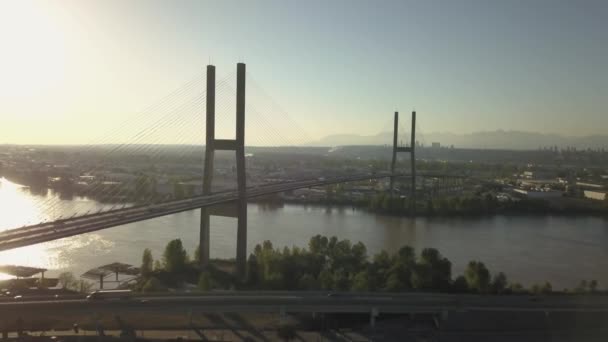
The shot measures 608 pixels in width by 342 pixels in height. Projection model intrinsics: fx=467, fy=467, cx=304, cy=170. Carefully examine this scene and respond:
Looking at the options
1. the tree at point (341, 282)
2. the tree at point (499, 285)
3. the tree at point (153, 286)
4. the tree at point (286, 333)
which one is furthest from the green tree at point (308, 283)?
the tree at point (499, 285)

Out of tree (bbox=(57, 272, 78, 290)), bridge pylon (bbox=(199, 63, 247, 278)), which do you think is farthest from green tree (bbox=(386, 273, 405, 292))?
tree (bbox=(57, 272, 78, 290))

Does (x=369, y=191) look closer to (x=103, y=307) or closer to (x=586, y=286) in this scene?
(x=586, y=286)

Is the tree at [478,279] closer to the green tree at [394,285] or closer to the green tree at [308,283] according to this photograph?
the green tree at [394,285]

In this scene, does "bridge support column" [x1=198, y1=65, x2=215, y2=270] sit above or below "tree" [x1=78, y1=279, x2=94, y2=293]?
above

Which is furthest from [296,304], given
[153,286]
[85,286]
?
[85,286]

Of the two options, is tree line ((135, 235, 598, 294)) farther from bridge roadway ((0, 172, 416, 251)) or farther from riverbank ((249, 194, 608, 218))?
riverbank ((249, 194, 608, 218))

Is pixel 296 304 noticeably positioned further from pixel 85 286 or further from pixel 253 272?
pixel 85 286

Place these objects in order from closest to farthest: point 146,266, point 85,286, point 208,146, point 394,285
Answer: point 394,285 → point 85,286 → point 146,266 → point 208,146
